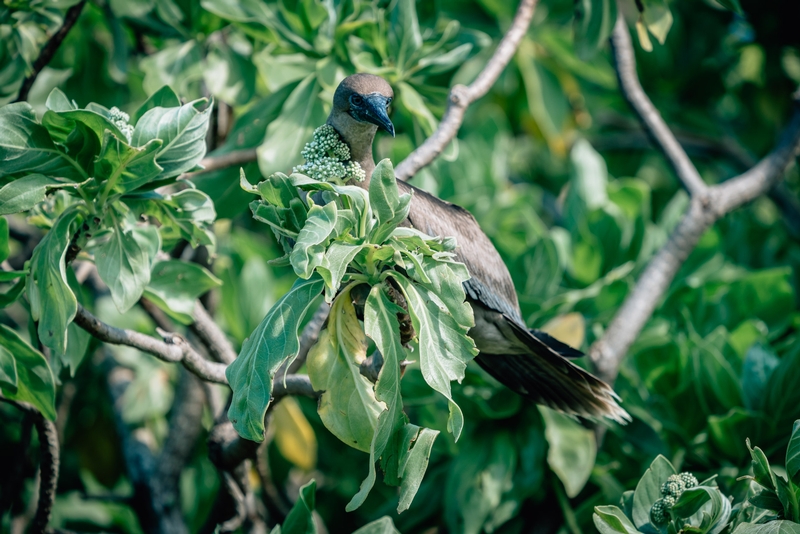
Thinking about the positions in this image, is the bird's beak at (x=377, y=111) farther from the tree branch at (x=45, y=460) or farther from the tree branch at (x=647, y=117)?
the tree branch at (x=647, y=117)

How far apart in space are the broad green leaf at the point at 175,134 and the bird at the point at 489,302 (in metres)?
0.52

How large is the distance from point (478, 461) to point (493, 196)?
6.08 ft

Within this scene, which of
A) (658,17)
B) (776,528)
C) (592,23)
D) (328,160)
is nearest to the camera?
(776,528)

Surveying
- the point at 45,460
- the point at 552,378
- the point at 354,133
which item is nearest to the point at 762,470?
the point at 552,378

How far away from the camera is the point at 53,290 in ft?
6.77

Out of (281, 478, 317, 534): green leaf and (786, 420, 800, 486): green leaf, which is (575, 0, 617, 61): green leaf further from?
(281, 478, 317, 534): green leaf

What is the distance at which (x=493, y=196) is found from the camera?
181 inches

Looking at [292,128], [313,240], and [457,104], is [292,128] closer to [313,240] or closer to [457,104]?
[457,104]

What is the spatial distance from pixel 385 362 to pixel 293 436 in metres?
2.17

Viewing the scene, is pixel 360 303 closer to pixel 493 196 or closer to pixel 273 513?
pixel 273 513

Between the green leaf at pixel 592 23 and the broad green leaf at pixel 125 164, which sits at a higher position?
the green leaf at pixel 592 23

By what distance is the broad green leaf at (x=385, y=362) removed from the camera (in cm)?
190

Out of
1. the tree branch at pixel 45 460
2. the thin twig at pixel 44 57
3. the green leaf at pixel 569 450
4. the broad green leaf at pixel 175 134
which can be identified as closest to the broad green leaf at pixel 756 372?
the green leaf at pixel 569 450

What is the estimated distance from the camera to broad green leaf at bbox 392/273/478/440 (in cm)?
185
